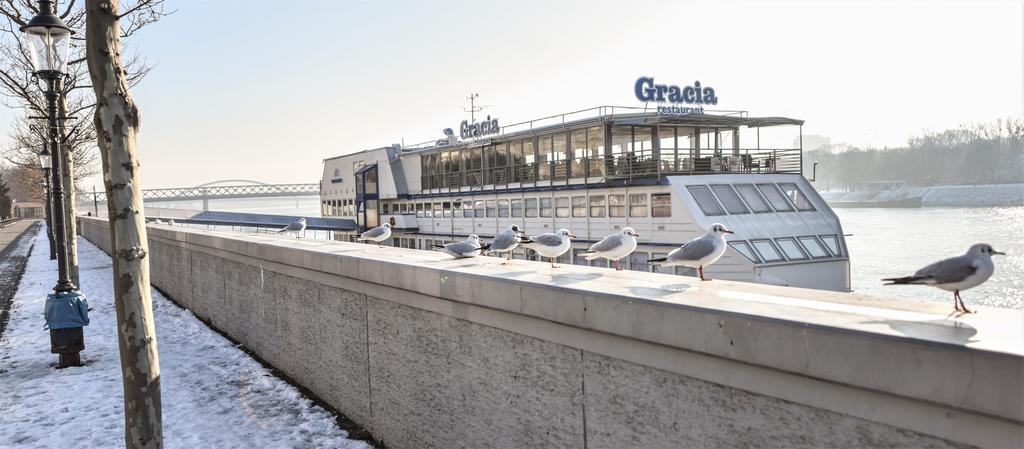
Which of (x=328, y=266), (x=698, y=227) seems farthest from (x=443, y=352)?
(x=698, y=227)

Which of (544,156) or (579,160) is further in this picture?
(544,156)

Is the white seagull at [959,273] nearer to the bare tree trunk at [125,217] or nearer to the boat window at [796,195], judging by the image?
the bare tree trunk at [125,217]

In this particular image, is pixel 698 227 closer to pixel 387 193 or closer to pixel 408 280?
pixel 408 280

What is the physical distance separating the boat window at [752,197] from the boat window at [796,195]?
1653 millimetres

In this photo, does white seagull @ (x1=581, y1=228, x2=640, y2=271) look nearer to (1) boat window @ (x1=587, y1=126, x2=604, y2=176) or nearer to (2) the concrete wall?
(2) the concrete wall

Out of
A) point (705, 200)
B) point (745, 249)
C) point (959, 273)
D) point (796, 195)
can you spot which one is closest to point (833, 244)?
point (796, 195)

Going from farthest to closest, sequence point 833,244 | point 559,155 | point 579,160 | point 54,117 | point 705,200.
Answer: point 559,155 < point 579,160 < point 833,244 < point 705,200 < point 54,117

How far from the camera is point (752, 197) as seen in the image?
81.7 ft

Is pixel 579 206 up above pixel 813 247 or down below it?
above

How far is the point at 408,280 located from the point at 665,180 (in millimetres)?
17416

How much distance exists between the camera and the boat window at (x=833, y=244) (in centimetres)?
2424

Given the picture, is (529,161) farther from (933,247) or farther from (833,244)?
(933,247)

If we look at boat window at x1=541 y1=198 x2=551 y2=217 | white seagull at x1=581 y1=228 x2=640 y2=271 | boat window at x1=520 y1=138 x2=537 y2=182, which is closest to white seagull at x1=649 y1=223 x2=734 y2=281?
white seagull at x1=581 y1=228 x2=640 y2=271

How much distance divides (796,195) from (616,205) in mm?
6946
